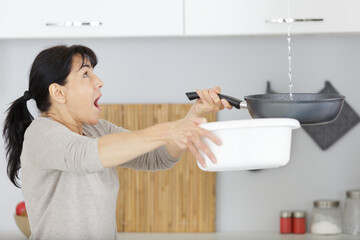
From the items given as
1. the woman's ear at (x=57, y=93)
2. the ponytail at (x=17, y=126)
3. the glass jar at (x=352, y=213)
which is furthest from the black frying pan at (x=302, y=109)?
the glass jar at (x=352, y=213)

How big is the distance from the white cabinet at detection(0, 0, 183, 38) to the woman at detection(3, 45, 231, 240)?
0.51m

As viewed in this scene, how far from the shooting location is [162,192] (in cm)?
274

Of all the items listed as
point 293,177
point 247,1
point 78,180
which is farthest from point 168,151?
point 293,177

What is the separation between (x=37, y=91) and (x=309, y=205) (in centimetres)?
142

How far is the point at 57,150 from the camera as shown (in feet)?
5.15

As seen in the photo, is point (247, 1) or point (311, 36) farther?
point (311, 36)

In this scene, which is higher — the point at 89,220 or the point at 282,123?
the point at 282,123

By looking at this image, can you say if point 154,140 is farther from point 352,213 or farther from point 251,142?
point 352,213

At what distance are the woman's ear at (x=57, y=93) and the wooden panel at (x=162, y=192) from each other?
0.95 meters

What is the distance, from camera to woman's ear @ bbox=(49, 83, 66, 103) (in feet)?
5.81

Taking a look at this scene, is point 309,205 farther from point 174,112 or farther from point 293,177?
point 174,112

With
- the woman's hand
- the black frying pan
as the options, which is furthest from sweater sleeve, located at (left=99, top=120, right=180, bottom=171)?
the black frying pan

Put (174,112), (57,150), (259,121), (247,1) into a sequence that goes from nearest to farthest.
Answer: (259,121) → (57,150) → (247,1) → (174,112)

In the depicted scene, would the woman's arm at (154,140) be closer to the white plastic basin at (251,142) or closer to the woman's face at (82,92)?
the white plastic basin at (251,142)
